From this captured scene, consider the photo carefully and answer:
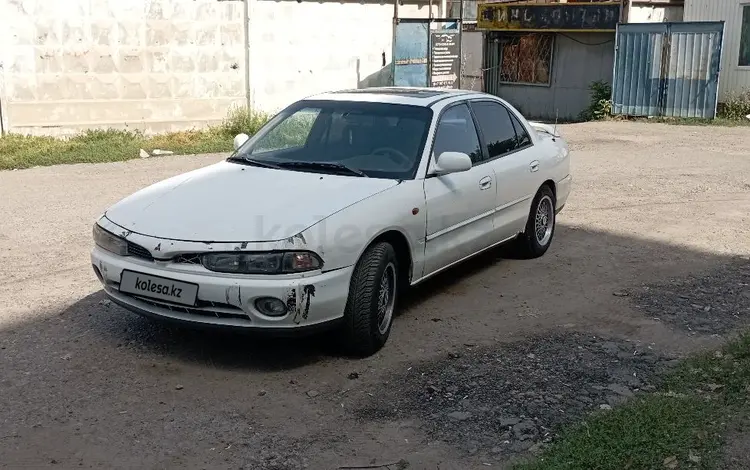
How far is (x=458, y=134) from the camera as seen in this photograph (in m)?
6.34

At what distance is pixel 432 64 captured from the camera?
18625 millimetres

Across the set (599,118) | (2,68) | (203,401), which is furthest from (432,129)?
(599,118)

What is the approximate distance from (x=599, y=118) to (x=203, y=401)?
16.9 meters

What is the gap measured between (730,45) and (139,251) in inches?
716

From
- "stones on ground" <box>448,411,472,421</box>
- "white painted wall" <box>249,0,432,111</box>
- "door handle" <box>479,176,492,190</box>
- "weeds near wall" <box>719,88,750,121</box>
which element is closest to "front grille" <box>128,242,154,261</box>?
"stones on ground" <box>448,411,472,421</box>

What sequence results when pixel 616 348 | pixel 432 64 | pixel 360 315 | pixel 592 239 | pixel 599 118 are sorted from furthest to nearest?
pixel 599 118, pixel 432 64, pixel 592 239, pixel 616 348, pixel 360 315

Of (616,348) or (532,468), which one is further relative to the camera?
(616,348)

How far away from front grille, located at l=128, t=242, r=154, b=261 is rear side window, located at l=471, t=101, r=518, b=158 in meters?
2.88

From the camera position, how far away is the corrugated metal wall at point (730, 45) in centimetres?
1961

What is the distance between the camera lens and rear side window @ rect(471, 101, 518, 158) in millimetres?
6719

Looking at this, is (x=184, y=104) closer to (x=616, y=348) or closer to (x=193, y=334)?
(x=193, y=334)

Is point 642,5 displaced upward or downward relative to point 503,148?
upward

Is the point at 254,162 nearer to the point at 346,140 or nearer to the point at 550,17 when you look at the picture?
the point at 346,140

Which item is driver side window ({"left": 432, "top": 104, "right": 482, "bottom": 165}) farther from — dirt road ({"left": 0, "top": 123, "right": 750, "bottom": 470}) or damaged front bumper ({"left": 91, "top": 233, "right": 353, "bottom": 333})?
damaged front bumper ({"left": 91, "top": 233, "right": 353, "bottom": 333})
